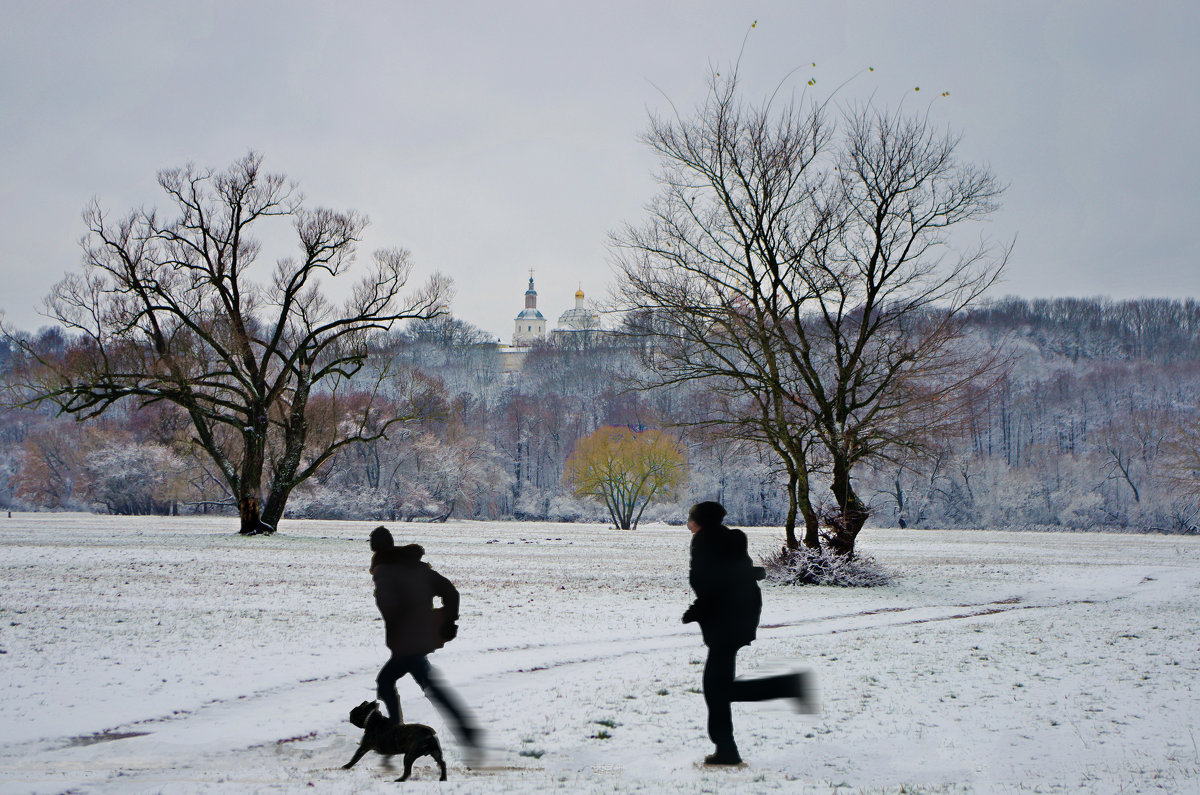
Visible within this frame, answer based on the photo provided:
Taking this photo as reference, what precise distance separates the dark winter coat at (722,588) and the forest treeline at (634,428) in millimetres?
30464

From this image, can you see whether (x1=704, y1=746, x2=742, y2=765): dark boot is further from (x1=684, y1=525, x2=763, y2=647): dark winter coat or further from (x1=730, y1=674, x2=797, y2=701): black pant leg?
(x1=684, y1=525, x2=763, y2=647): dark winter coat

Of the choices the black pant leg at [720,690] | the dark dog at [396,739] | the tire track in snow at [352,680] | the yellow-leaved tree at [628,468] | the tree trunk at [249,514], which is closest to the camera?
the dark dog at [396,739]

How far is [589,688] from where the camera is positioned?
8.80 meters

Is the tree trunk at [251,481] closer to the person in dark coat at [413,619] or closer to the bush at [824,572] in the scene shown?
the bush at [824,572]

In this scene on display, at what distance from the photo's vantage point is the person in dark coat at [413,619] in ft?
19.2

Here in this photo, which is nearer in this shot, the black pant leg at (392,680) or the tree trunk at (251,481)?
the black pant leg at (392,680)

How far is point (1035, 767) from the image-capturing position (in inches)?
245

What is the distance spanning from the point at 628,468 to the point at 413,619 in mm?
56274

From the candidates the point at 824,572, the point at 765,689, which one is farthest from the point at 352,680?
the point at 824,572

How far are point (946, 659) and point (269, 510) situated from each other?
30.3m

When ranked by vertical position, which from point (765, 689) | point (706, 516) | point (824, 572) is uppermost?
point (706, 516)

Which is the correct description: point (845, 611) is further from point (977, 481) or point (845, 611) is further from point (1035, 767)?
point (977, 481)

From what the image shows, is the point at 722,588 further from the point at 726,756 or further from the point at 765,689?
the point at 726,756

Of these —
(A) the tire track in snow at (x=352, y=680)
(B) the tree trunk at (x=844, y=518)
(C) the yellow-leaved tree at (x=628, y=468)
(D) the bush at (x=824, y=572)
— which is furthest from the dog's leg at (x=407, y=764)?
(C) the yellow-leaved tree at (x=628, y=468)
